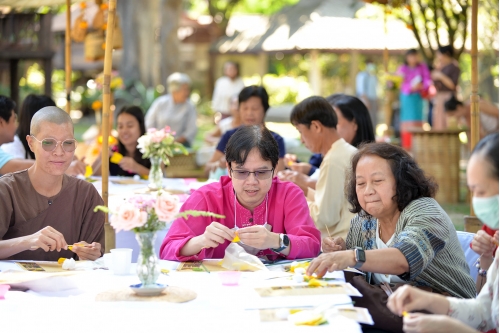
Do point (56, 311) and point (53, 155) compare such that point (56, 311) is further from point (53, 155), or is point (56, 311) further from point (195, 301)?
point (53, 155)

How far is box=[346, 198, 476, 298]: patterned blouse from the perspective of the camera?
115 inches

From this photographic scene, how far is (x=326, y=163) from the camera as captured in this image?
4586 mm

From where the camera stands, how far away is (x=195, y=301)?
2.56 meters

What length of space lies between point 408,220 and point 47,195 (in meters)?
1.69

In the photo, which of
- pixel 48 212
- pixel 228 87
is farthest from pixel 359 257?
pixel 228 87

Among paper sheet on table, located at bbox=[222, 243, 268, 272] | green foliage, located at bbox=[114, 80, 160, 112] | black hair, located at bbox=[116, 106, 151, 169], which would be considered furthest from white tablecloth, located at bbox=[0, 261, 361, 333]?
green foliage, located at bbox=[114, 80, 160, 112]

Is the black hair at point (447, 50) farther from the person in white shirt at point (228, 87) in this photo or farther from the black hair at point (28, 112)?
the black hair at point (28, 112)

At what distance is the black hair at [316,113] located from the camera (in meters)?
4.77

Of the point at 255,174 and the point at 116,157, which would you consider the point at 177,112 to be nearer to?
the point at 116,157

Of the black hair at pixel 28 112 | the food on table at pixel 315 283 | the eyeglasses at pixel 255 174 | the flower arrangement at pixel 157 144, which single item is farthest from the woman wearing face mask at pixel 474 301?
the black hair at pixel 28 112

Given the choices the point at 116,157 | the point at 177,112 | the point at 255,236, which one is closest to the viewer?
the point at 255,236

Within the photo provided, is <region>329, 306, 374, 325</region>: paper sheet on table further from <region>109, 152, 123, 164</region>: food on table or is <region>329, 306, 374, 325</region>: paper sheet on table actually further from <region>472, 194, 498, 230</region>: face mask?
<region>109, 152, 123, 164</region>: food on table

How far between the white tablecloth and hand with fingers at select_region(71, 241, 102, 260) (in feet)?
1.54

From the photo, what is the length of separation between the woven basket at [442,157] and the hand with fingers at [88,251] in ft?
22.0
